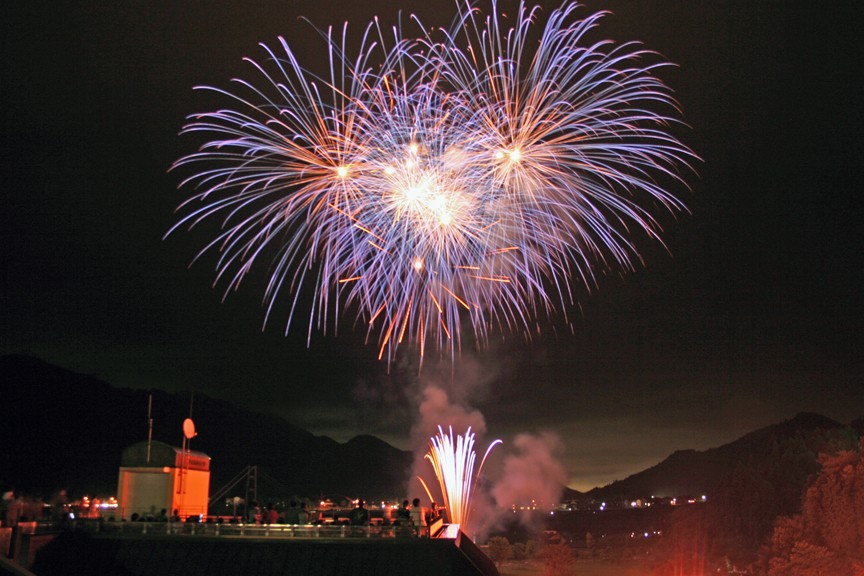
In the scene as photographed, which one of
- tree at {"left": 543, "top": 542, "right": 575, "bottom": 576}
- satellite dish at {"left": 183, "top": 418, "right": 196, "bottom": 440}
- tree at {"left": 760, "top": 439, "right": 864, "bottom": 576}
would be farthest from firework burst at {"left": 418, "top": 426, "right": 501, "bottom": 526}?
tree at {"left": 543, "top": 542, "right": 575, "bottom": 576}

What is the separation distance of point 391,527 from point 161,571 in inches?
262

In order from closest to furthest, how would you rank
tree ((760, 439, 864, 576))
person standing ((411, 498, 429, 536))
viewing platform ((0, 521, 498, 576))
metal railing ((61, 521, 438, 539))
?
1. viewing platform ((0, 521, 498, 576))
2. person standing ((411, 498, 429, 536))
3. metal railing ((61, 521, 438, 539))
4. tree ((760, 439, 864, 576))

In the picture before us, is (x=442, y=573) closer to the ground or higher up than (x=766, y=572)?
higher up

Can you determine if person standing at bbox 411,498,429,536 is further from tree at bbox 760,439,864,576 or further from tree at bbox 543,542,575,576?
tree at bbox 543,542,575,576

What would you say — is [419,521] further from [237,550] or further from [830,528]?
[830,528]

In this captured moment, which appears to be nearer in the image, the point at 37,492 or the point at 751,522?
the point at 751,522

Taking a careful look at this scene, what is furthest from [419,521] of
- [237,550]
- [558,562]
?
[558,562]

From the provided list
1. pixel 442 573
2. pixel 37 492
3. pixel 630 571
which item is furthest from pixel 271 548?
pixel 37 492

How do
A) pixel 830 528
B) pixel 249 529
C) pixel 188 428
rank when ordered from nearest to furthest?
pixel 249 529
pixel 188 428
pixel 830 528

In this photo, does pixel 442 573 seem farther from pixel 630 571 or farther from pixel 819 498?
pixel 630 571

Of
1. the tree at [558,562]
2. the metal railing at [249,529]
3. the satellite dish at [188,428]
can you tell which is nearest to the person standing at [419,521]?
the metal railing at [249,529]

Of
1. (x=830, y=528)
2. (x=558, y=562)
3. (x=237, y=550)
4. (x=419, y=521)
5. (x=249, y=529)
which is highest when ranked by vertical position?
(x=419, y=521)

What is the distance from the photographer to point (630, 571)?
95.1m

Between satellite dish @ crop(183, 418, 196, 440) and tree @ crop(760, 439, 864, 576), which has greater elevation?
satellite dish @ crop(183, 418, 196, 440)
